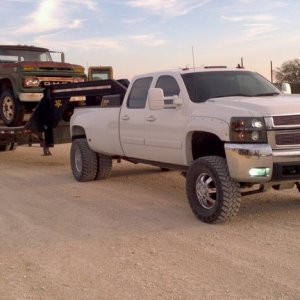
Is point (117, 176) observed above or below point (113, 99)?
below

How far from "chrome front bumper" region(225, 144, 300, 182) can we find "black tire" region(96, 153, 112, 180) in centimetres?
417

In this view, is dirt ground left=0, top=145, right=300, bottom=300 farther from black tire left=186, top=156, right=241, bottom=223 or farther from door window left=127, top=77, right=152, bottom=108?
door window left=127, top=77, right=152, bottom=108

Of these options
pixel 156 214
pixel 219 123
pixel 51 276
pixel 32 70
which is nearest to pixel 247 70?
pixel 219 123

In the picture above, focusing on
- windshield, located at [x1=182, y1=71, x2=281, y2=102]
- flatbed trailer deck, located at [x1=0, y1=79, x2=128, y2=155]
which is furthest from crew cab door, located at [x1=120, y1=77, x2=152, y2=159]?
flatbed trailer deck, located at [x1=0, y1=79, x2=128, y2=155]

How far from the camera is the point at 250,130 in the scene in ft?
20.3

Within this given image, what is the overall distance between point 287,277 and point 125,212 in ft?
10.1

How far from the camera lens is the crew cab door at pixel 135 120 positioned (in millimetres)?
8242

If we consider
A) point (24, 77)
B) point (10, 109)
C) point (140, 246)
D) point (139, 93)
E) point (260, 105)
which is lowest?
point (140, 246)

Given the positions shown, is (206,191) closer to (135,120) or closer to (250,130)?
(250,130)

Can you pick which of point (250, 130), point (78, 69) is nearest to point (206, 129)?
point (250, 130)

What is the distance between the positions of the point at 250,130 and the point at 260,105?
1.15ft

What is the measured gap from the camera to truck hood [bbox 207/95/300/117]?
621 centimetres

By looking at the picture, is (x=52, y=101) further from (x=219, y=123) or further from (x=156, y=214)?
(x=219, y=123)

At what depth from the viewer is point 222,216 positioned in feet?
21.2
